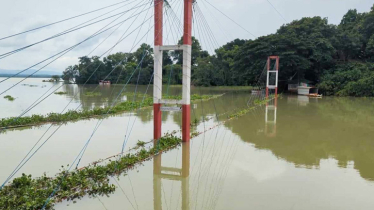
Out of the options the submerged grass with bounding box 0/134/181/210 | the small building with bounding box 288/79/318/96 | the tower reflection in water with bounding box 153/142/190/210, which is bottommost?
the tower reflection in water with bounding box 153/142/190/210

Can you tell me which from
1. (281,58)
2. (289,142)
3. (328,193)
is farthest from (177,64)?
(328,193)

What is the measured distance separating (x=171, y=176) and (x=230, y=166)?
1.34 meters

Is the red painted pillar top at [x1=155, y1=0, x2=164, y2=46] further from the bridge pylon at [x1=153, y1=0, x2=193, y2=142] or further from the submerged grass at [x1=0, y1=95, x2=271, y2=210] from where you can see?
the submerged grass at [x1=0, y1=95, x2=271, y2=210]

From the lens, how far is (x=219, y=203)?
174 inches

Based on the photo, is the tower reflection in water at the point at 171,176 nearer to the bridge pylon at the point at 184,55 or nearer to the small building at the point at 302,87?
the bridge pylon at the point at 184,55

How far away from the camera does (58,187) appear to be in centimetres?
456

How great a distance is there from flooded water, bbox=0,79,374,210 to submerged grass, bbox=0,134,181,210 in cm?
18

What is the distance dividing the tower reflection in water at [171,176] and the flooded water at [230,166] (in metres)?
0.02

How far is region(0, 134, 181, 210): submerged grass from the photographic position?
4.03 meters

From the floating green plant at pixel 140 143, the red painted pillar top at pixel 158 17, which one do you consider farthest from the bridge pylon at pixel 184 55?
the floating green plant at pixel 140 143

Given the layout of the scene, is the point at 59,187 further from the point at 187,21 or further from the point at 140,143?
the point at 187,21

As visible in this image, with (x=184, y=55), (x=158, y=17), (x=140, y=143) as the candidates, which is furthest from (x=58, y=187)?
(x=158, y=17)

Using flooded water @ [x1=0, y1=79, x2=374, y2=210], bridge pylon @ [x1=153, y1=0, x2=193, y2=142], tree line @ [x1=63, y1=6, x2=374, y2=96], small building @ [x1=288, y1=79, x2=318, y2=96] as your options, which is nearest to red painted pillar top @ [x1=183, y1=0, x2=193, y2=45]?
bridge pylon @ [x1=153, y1=0, x2=193, y2=142]

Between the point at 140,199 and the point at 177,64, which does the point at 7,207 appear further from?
the point at 177,64
